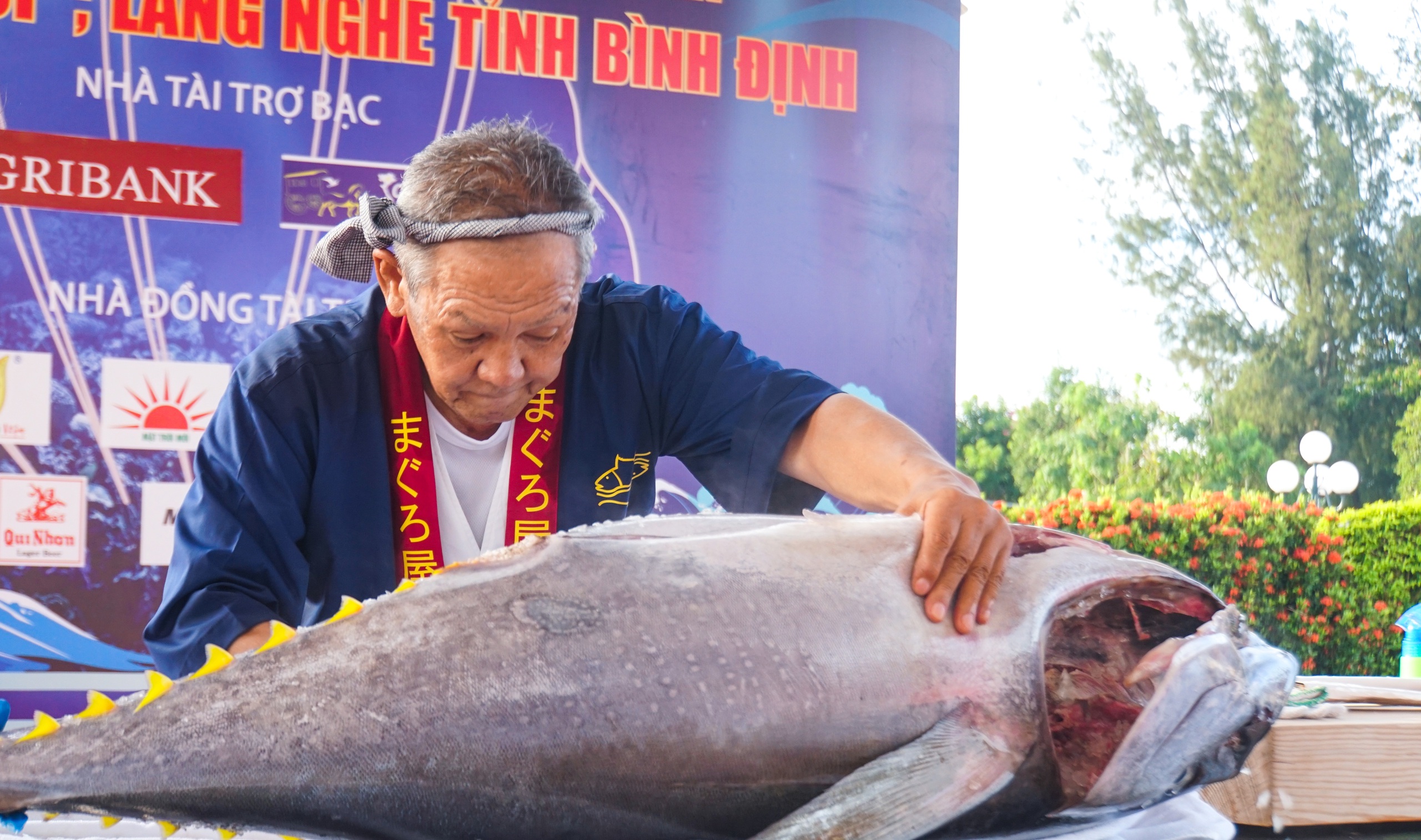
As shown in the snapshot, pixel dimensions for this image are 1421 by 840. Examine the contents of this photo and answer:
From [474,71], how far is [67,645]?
9.45ft

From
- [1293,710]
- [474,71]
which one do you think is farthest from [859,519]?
[474,71]

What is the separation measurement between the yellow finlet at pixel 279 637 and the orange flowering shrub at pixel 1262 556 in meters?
9.05

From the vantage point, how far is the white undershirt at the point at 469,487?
86.6 inches

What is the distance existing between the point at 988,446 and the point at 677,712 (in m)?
36.4

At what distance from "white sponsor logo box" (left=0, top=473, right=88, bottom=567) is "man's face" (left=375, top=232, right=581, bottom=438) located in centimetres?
317

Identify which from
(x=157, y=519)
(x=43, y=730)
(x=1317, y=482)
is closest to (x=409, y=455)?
(x=43, y=730)

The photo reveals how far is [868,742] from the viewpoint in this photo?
128 cm

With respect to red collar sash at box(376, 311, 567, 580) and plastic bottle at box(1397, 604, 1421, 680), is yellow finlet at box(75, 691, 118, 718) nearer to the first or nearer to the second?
red collar sash at box(376, 311, 567, 580)

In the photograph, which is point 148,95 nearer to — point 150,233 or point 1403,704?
point 150,233

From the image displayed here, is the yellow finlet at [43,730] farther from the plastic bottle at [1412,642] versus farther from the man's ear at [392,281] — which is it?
the plastic bottle at [1412,642]

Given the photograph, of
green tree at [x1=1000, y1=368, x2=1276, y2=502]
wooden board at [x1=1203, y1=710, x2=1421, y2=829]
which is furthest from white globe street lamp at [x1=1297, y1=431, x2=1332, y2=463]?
wooden board at [x1=1203, y1=710, x2=1421, y2=829]

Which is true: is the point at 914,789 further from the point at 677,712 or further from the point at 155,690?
the point at 155,690

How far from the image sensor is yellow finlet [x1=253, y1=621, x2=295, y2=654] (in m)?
1.17

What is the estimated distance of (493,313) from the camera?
71.2 inches
